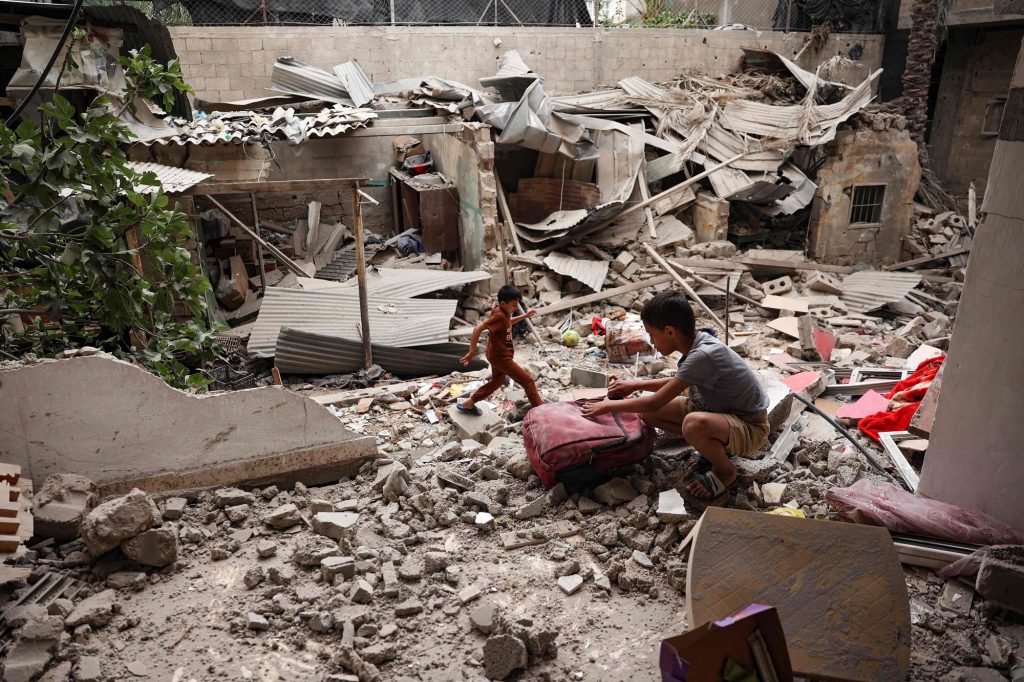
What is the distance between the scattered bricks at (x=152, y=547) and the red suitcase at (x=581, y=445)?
2.21 metres

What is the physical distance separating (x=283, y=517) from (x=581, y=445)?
1892 mm

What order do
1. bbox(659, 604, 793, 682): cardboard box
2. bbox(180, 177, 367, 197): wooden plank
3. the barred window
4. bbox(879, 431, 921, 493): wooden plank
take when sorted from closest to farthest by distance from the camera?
bbox(659, 604, 793, 682): cardboard box → bbox(879, 431, 921, 493): wooden plank → bbox(180, 177, 367, 197): wooden plank → the barred window

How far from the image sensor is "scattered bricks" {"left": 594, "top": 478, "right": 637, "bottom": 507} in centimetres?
444

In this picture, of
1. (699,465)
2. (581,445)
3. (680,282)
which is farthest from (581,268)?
(581,445)

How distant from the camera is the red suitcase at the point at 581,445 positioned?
445 centimetres

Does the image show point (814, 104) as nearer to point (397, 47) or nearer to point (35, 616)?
point (397, 47)

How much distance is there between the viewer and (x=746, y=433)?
434cm

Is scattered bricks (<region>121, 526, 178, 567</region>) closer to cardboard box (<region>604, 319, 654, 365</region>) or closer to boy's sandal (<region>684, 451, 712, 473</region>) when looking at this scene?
boy's sandal (<region>684, 451, 712, 473</region>)

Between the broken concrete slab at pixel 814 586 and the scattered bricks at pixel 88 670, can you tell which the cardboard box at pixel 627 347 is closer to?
the broken concrete slab at pixel 814 586

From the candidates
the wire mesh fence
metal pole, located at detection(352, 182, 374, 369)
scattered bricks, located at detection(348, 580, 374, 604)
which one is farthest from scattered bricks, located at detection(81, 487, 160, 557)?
the wire mesh fence

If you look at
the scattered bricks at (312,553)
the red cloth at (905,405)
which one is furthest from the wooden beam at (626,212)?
the scattered bricks at (312,553)

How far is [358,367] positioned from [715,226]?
6.93 metres

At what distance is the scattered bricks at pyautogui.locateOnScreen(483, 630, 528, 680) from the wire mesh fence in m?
12.8

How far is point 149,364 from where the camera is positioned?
5.98 metres
